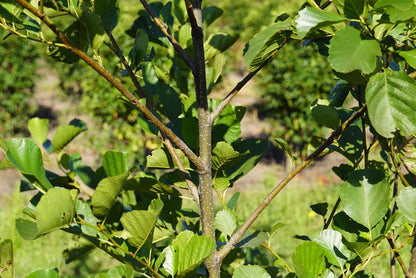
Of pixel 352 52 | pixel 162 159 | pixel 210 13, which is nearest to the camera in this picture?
pixel 352 52

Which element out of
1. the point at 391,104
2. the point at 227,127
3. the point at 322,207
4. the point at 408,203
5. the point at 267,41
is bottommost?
the point at 322,207

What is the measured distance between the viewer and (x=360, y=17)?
70 cm

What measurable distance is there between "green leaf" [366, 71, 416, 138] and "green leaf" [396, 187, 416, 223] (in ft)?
0.70

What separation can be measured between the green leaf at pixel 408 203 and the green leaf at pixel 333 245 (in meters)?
0.13

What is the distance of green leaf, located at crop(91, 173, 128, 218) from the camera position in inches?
31.0

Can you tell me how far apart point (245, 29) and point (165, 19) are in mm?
6751

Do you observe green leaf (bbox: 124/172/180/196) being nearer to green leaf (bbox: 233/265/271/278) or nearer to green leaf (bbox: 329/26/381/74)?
green leaf (bbox: 233/265/271/278)

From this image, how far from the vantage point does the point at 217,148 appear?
93 cm

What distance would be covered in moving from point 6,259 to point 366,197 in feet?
2.30

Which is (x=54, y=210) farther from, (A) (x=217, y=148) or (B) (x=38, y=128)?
(B) (x=38, y=128)

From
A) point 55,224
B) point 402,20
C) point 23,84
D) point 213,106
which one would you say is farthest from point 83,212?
point 23,84

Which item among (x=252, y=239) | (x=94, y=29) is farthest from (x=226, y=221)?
(x=94, y=29)

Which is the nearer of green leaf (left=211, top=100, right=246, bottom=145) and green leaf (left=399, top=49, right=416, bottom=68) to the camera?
green leaf (left=399, top=49, right=416, bottom=68)

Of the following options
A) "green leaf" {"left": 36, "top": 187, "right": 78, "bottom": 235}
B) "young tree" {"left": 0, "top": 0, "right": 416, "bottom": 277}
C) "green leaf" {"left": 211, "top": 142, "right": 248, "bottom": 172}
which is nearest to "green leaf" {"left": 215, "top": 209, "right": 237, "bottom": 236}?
"young tree" {"left": 0, "top": 0, "right": 416, "bottom": 277}
